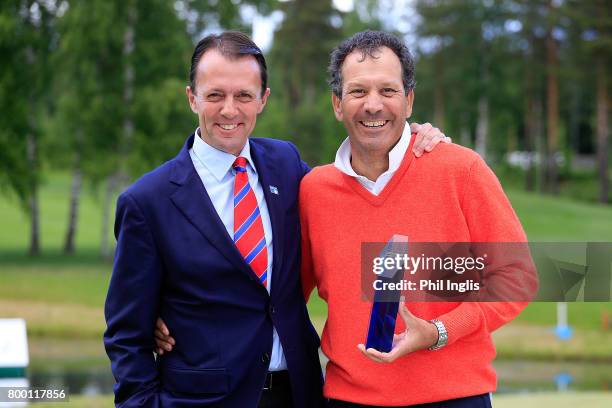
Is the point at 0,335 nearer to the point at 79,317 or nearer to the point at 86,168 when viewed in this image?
the point at 79,317

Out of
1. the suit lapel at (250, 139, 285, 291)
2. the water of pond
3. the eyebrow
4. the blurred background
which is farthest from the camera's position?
the blurred background

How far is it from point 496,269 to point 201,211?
1.13 meters

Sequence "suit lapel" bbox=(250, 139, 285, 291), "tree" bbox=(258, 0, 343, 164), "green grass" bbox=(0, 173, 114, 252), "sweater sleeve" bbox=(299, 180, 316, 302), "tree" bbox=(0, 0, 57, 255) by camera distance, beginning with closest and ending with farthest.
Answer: "suit lapel" bbox=(250, 139, 285, 291)
"sweater sleeve" bbox=(299, 180, 316, 302)
"tree" bbox=(0, 0, 57, 255)
"green grass" bbox=(0, 173, 114, 252)
"tree" bbox=(258, 0, 343, 164)

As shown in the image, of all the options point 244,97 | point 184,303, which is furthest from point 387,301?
point 244,97

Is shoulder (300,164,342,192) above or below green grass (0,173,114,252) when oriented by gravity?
below

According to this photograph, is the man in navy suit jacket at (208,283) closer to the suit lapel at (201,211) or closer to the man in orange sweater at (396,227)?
the suit lapel at (201,211)

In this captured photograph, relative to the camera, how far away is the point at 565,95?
4731 cm

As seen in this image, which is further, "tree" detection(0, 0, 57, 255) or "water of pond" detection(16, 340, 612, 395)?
"tree" detection(0, 0, 57, 255)

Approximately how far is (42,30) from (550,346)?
14.7 meters

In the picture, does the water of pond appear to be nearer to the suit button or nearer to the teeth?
the suit button

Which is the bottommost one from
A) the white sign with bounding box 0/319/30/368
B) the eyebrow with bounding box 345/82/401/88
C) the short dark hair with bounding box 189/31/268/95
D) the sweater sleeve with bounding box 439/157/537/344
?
the white sign with bounding box 0/319/30/368

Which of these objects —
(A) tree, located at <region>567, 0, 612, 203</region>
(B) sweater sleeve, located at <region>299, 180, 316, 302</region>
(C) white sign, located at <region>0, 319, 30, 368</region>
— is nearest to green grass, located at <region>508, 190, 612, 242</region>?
(A) tree, located at <region>567, 0, 612, 203</region>

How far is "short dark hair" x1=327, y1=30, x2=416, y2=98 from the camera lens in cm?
317

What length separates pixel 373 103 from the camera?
3127 millimetres
